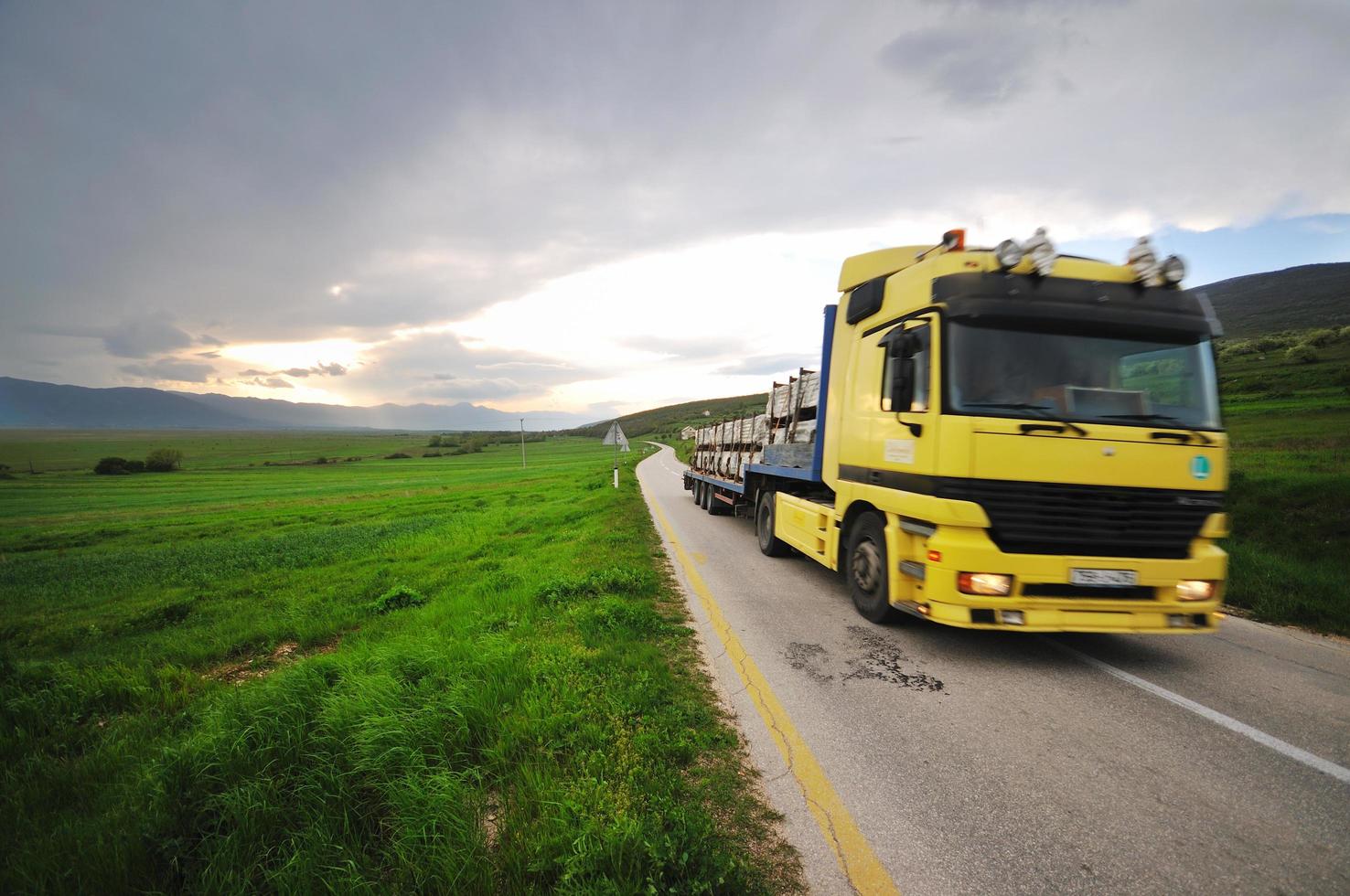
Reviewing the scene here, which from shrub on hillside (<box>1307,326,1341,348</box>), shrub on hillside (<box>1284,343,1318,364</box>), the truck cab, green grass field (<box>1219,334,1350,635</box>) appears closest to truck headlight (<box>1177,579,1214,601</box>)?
the truck cab

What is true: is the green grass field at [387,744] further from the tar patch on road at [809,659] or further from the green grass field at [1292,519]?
the green grass field at [1292,519]

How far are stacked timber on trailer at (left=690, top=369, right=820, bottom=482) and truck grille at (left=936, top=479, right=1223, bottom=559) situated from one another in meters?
3.16

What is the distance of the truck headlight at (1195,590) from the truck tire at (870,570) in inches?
88.0

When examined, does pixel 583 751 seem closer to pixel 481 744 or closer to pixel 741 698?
pixel 481 744

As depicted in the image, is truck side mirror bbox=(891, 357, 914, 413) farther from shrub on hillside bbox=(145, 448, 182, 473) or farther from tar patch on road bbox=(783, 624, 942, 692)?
shrub on hillside bbox=(145, 448, 182, 473)

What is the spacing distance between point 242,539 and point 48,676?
13670 millimetres

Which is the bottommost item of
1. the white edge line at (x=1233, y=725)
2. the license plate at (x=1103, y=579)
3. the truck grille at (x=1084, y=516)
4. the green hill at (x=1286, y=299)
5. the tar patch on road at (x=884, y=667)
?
the tar patch on road at (x=884, y=667)

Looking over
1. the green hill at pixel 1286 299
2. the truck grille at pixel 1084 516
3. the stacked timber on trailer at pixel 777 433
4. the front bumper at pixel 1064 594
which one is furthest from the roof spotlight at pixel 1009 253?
the green hill at pixel 1286 299

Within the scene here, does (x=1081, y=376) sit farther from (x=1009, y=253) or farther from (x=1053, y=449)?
(x=1009, y=253)

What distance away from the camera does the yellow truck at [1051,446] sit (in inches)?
171

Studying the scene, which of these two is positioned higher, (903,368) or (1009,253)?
(1009,253)

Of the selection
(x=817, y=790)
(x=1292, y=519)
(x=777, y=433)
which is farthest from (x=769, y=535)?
(x=1292, y=519)

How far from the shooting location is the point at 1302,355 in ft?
105

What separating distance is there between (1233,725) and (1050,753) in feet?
4.66
